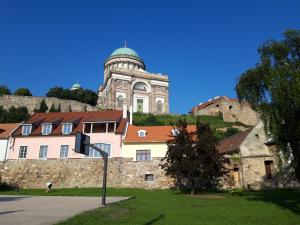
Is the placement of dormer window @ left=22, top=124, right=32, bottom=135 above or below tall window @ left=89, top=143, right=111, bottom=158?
above

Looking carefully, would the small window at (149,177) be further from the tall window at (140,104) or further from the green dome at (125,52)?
the green dome at (125,52)

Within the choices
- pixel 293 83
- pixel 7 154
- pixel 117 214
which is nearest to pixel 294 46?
pixel 293 83

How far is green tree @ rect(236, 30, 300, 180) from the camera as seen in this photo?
48.5ft

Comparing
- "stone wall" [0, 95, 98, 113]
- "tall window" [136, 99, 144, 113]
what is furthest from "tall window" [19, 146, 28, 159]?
"tall window" [136, 99, 144, 113]

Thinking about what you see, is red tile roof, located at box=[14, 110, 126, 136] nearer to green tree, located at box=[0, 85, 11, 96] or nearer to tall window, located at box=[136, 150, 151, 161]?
tall window, located at box=[136, 150, 151, 161]

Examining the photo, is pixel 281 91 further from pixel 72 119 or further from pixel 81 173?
pixel 72 119

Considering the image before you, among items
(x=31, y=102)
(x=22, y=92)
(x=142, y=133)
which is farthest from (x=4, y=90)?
(x=142, y=133)

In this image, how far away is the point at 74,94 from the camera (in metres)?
84.1

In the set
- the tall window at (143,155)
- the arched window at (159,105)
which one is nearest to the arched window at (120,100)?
the arched window at (159,105)

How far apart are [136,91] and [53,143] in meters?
49.5

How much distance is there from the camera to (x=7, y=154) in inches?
1368

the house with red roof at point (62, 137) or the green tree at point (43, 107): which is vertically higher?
the green tree at point (43, 107)

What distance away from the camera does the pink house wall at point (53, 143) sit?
1337 inches

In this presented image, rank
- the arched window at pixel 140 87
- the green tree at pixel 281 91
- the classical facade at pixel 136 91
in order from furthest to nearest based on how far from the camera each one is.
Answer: the arched window at pixel 140 87 < the classical facade at pixel 136 91 < the green tree at pixel 281 91
